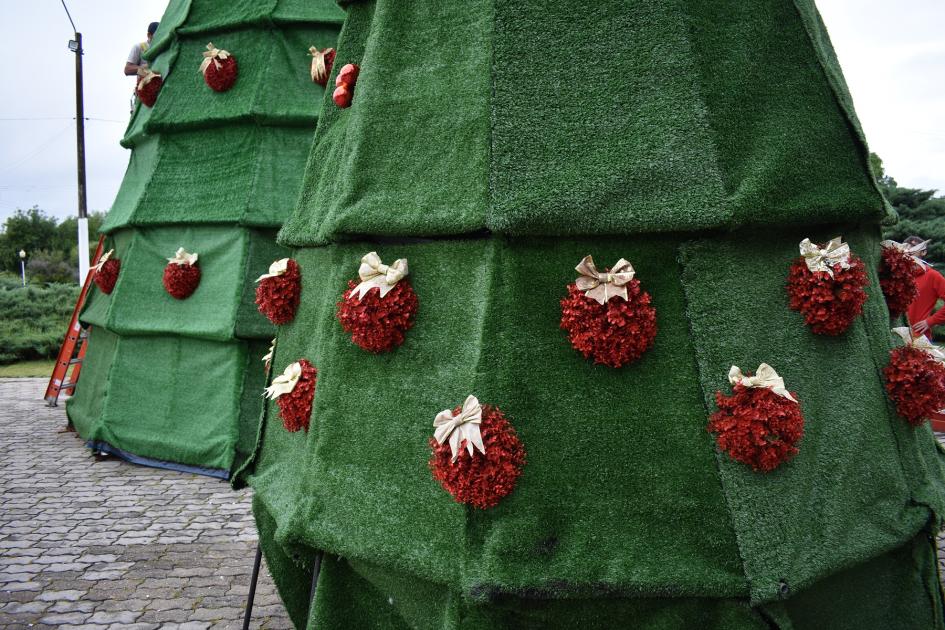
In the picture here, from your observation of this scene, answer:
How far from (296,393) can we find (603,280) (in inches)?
74.4

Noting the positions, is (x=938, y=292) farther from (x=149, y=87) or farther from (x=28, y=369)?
(x=28, y=369)

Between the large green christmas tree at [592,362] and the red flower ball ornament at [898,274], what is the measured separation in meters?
0.75

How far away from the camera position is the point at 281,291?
4227mm

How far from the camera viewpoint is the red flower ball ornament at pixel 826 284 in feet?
10.5

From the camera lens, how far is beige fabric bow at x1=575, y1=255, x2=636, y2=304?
9.66 feet

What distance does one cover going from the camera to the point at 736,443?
9.38 feet

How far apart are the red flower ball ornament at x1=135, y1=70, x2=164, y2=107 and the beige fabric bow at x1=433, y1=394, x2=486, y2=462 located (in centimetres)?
801

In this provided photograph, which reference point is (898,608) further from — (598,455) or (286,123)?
(286,123)

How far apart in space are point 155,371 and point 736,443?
7.53 m

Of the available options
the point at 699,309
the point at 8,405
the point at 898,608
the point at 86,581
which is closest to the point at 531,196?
the point at 699,309

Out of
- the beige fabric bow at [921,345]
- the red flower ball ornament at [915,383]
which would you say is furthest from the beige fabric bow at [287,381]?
the beige fabric bow at [921,345]

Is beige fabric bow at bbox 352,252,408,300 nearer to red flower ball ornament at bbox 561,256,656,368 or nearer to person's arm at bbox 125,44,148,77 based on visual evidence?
red flower ball ornament at bbox 561,256,656,368

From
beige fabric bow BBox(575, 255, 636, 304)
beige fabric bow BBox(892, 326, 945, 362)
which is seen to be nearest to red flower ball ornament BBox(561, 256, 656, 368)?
beige fabric bow BBox(575, 255, 636, 304)

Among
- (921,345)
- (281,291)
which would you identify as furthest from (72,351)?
(921,345)
